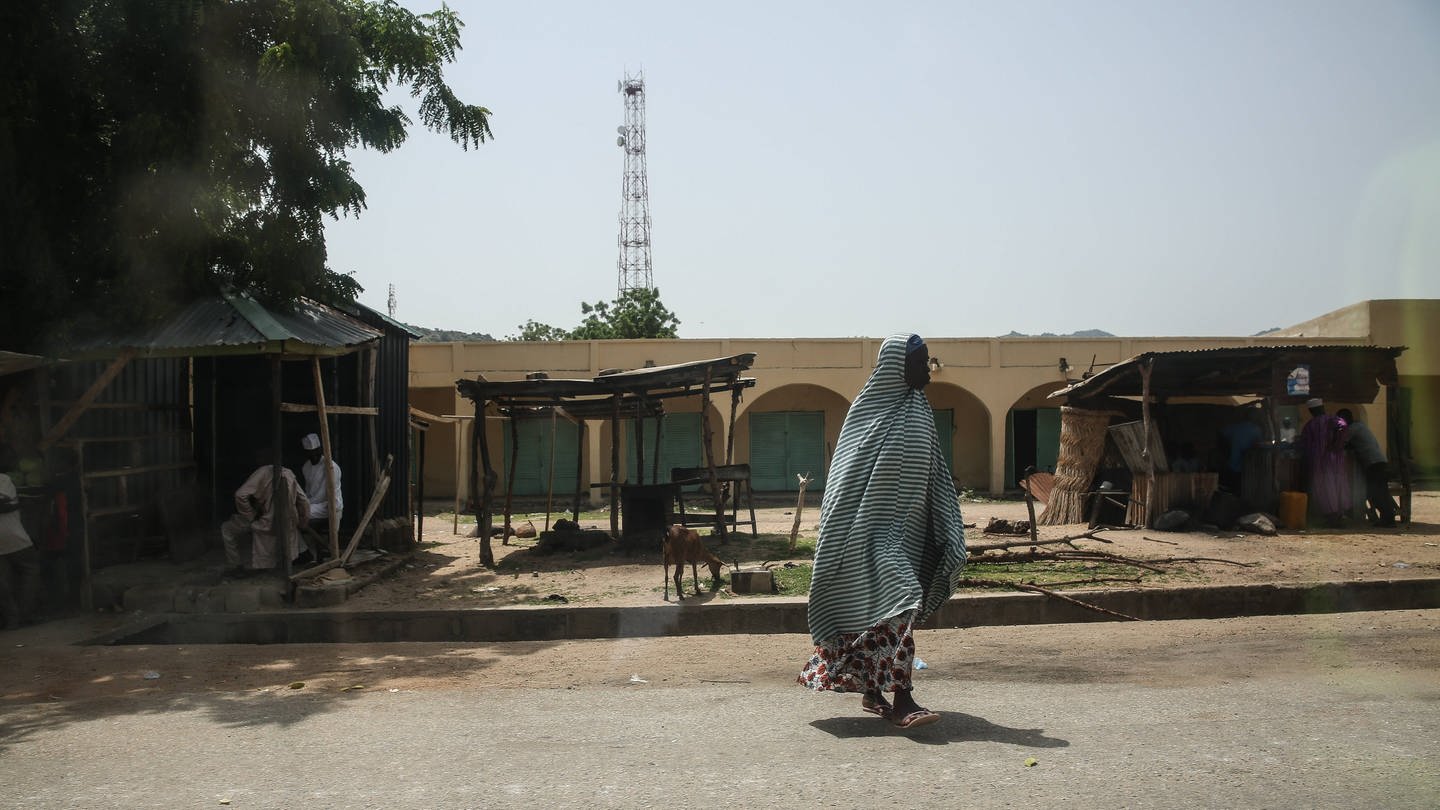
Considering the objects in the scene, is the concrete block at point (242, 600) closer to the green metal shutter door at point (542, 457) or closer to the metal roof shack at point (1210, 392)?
the metal roof shack at point (1210, 392)

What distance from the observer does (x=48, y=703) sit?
6.12 meters

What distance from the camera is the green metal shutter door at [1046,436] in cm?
2470

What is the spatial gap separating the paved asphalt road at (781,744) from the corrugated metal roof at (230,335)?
3.86m

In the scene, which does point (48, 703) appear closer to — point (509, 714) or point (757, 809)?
point (509, 714)

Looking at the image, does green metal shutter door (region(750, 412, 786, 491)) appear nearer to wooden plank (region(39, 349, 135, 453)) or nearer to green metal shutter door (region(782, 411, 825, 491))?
green metal shutter door (region(782, 411, 825, 491))

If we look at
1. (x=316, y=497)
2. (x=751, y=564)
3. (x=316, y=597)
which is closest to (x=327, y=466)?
(x=316, y=497)

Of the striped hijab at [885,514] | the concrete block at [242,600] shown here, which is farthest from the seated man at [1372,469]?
the concrete block at [242,600]

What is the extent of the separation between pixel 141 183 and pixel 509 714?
23.7 ft

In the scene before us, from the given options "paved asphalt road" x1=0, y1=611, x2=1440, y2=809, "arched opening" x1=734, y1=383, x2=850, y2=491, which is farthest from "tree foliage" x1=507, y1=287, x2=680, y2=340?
"paved asphalt road" x1=0, y1=611, x2=1440, y2=809

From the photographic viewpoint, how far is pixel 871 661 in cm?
486

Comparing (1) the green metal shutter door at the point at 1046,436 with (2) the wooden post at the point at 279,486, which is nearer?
(2) the wooden post at the point at 279,486

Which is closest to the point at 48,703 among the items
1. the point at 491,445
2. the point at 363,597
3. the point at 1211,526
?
the point at 363,597

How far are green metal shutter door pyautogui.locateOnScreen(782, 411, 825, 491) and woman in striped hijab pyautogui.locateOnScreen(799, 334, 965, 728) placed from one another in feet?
63.2

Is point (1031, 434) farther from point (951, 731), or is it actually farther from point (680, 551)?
point (951, 731)
